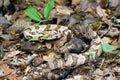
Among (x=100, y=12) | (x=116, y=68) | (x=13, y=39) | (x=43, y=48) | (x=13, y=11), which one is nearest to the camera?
(x=116, y=68)

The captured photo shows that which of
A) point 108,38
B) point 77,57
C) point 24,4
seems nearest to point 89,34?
point 108,38

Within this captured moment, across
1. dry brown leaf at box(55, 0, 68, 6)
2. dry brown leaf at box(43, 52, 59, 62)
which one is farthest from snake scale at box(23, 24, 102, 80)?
dry brown leaf at box(55, 0, 68, 6)

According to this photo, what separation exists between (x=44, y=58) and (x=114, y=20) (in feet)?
5.98

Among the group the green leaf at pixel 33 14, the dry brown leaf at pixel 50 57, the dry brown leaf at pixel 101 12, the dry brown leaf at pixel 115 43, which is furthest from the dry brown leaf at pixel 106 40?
the green leaf at pixel 33 14

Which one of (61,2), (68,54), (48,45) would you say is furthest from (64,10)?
(68,54)

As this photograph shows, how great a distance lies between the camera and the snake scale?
19.9ft

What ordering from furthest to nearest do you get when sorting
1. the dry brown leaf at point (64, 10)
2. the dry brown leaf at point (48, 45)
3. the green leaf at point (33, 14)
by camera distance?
the dry brown leaf at point (64, 10) < the green leaf at point (33, 14) < the dry brown leaf at point (48, 45)

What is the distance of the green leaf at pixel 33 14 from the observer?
7.43 m

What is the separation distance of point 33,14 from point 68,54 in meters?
1.51

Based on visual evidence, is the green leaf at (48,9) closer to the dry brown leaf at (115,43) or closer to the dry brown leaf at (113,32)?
the dry brown leaf at (113,32)

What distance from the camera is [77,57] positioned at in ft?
20.4

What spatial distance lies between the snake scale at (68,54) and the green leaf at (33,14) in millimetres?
246

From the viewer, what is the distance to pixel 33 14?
747cm

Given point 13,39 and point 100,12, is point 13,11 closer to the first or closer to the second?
point 13,39
